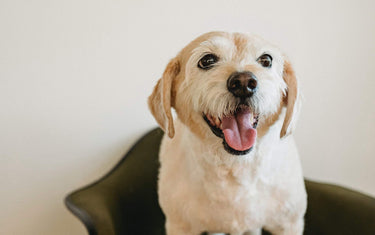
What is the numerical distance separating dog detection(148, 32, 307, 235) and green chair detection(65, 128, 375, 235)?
0.27m

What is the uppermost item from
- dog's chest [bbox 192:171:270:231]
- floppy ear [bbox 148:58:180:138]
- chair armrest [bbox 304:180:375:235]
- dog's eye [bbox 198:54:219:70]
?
dog's eye [bbox 198:54:219:70]

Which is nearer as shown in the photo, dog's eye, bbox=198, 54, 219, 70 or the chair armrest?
dog's eye, bbox=198, 54, 219, 70

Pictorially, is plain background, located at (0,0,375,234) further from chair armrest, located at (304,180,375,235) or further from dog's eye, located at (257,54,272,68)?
dog's eye, located at (257,54,272,68)

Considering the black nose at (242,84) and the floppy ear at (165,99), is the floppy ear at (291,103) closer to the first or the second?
the black nose at (242,84)

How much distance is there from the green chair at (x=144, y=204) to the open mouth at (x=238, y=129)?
1.98 ft

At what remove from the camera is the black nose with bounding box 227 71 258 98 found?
967 mm

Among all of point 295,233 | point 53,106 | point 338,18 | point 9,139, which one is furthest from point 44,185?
point 338,18

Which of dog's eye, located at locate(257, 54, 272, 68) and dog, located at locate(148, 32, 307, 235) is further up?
→ dog's eye, located at locate(257, 54, 272, 68)

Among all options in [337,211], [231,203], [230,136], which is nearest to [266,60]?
[230,136]

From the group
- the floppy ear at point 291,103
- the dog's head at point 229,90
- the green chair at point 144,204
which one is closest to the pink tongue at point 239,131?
the dog's head at point 229,90

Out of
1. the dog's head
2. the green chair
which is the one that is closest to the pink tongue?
the dog's head

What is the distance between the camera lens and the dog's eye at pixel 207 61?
1100 millimetres

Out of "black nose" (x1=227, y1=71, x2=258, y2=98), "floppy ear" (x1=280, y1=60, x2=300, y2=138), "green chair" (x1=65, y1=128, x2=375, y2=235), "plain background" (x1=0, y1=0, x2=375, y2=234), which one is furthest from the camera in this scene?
"plain background" (x1=0, y1=0, x2=375, y2=234)

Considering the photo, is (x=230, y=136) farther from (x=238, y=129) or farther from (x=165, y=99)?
(x=165, y=99)
